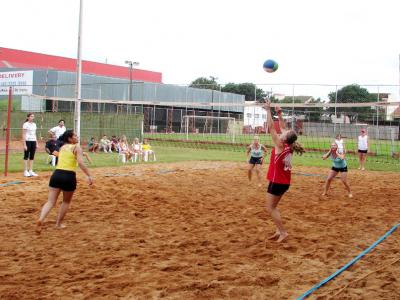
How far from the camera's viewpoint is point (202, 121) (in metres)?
42.3

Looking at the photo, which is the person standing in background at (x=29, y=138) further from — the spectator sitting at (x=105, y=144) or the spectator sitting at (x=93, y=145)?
the spectator sitting at (x=105, y=144)

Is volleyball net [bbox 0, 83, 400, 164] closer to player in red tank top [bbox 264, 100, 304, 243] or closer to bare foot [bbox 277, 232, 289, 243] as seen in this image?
player in red tank top [bbox 264, 100, 304, 243]

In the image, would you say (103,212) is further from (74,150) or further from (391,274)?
(391,274)

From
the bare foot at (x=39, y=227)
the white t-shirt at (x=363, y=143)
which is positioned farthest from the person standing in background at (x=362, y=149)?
the bare foot at (x=39, y=227)

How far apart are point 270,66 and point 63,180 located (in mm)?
4172

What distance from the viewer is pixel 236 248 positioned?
220 inches

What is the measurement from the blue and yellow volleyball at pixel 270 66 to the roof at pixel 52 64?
4157 cm

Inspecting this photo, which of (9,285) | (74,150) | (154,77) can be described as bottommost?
(9,285)

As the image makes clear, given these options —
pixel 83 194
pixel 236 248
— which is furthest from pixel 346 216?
pixel 83 194

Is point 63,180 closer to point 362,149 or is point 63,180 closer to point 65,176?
point 65,176

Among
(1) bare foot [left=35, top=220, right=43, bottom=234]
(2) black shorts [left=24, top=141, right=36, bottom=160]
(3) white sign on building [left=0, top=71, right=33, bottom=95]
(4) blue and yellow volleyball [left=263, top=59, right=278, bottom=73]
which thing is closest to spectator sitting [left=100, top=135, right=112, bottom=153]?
(2) black shorts [left=24, top=141, right=36, bottom=160]

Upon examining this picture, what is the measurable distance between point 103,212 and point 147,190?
7.64ft

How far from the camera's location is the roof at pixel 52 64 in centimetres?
4788

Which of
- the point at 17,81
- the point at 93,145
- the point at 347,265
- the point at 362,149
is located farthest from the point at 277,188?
the point at 17,81
